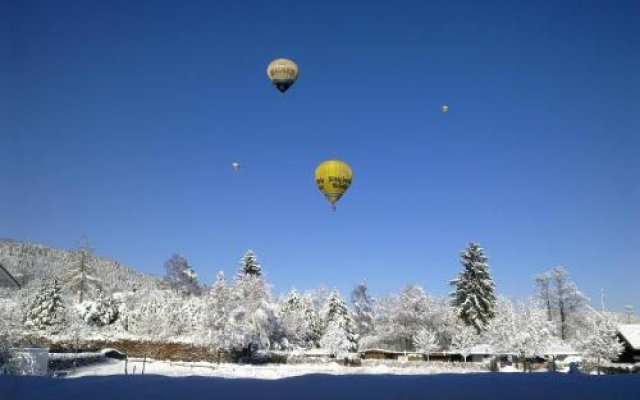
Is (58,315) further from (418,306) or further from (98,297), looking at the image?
(418,306)

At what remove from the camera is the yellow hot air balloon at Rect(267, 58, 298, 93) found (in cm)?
5769

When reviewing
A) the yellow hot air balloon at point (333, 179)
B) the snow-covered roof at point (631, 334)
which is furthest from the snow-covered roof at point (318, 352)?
the snow-covered roof at point (631, 334)

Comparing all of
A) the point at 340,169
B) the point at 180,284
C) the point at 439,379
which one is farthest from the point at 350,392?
the point at 180,284

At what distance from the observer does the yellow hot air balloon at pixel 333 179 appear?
5411 cm

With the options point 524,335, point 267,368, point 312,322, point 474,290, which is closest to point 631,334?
point 524,335

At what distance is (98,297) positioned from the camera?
73062 millimetres

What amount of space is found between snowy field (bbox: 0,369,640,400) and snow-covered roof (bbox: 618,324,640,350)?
4737 centimetres

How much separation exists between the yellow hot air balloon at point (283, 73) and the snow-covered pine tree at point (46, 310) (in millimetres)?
34874

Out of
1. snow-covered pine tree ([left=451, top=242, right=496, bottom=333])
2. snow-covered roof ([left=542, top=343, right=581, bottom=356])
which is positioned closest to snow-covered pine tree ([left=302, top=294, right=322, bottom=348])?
snow-covered pine tree ([left=451, top=242, right=496, bottom=333])

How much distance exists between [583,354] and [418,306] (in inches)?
1270

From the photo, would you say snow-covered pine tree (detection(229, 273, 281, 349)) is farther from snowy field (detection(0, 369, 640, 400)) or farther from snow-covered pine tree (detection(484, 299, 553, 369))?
snowy field (detection(0, 369, 640, 400))

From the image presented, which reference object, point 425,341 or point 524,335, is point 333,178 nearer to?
point 524,335

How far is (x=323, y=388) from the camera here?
29.5ft

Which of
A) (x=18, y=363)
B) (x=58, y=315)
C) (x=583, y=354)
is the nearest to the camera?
(x=18, y=363)
